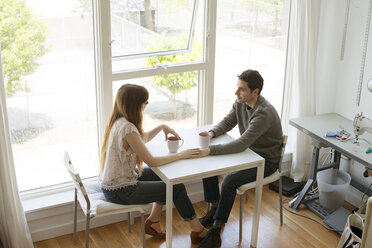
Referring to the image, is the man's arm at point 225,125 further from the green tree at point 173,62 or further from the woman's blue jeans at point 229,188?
the green tree at point 173,62

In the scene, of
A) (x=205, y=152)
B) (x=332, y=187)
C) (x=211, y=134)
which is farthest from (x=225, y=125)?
(x=332, y=187)

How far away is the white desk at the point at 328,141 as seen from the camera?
10.0ft

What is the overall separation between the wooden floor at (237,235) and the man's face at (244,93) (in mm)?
928

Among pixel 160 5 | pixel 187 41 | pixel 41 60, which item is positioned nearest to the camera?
pixel 41 60

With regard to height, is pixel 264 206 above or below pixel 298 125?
below

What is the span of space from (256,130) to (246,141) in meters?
0.10

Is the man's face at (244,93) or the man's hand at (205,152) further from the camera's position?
the man's face at (244,93)

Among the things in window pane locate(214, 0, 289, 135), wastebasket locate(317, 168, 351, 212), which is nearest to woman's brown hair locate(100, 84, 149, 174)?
window pane locate(214, 0, 289, 135)

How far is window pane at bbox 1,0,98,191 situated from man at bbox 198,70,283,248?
2.92 feet

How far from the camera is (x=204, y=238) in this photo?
3100 mm

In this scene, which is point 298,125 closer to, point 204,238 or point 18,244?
point 204,238

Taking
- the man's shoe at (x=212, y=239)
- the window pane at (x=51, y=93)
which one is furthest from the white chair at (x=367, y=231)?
the window pane at (x=51, y=93)

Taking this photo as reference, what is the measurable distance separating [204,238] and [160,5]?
1.56m

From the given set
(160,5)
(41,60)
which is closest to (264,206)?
(160,5)
